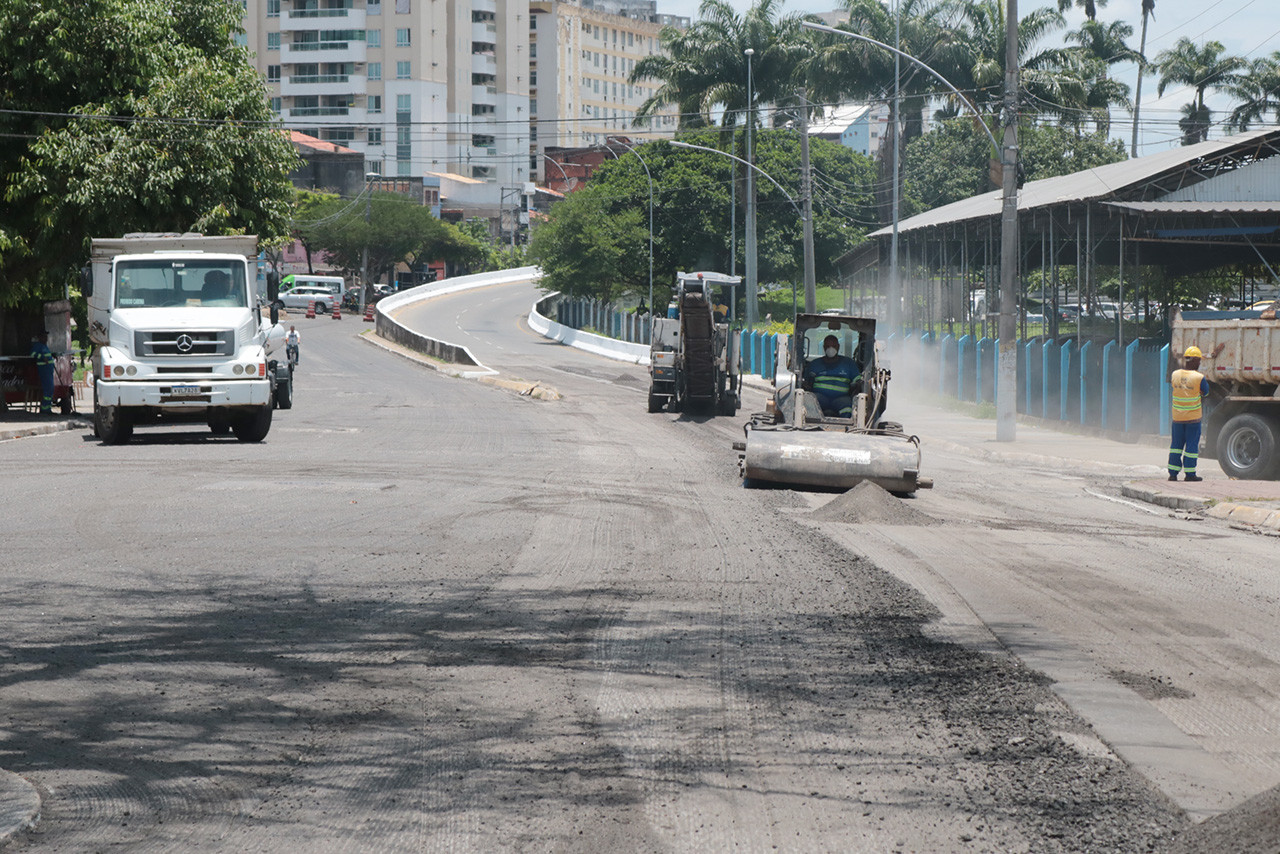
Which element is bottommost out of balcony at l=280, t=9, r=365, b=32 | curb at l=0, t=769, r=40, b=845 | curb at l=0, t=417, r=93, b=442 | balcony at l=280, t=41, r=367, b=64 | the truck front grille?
curb at l=0, t=769, r=40, b=845

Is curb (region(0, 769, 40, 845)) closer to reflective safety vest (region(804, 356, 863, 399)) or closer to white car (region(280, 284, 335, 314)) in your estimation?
reflective safety vest (region(804, 356, 863, 399))

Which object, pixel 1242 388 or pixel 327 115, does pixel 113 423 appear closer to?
pixel 1242 388

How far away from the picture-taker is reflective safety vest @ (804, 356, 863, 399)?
19.3 metres

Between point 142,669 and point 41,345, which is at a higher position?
point 41,345

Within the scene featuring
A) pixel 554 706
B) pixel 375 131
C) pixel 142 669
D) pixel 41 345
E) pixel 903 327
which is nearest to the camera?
pixel 554 706

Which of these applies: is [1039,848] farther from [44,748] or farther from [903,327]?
[903,327]

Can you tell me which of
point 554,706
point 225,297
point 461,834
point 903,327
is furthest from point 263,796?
point 903,327

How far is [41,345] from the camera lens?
29.8m

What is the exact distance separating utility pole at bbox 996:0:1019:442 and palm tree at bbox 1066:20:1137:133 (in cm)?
4310

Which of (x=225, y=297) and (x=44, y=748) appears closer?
(x=44, y=748)

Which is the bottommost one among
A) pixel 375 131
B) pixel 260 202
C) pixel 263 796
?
pixel 263 796

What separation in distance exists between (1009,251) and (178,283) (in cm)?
1540

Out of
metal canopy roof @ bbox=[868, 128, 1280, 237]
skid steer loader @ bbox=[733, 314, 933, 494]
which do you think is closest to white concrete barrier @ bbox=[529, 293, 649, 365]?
metal canopy roof @ bbox=[868, 128, 1280, 237]

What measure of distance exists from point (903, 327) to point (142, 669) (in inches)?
1872
